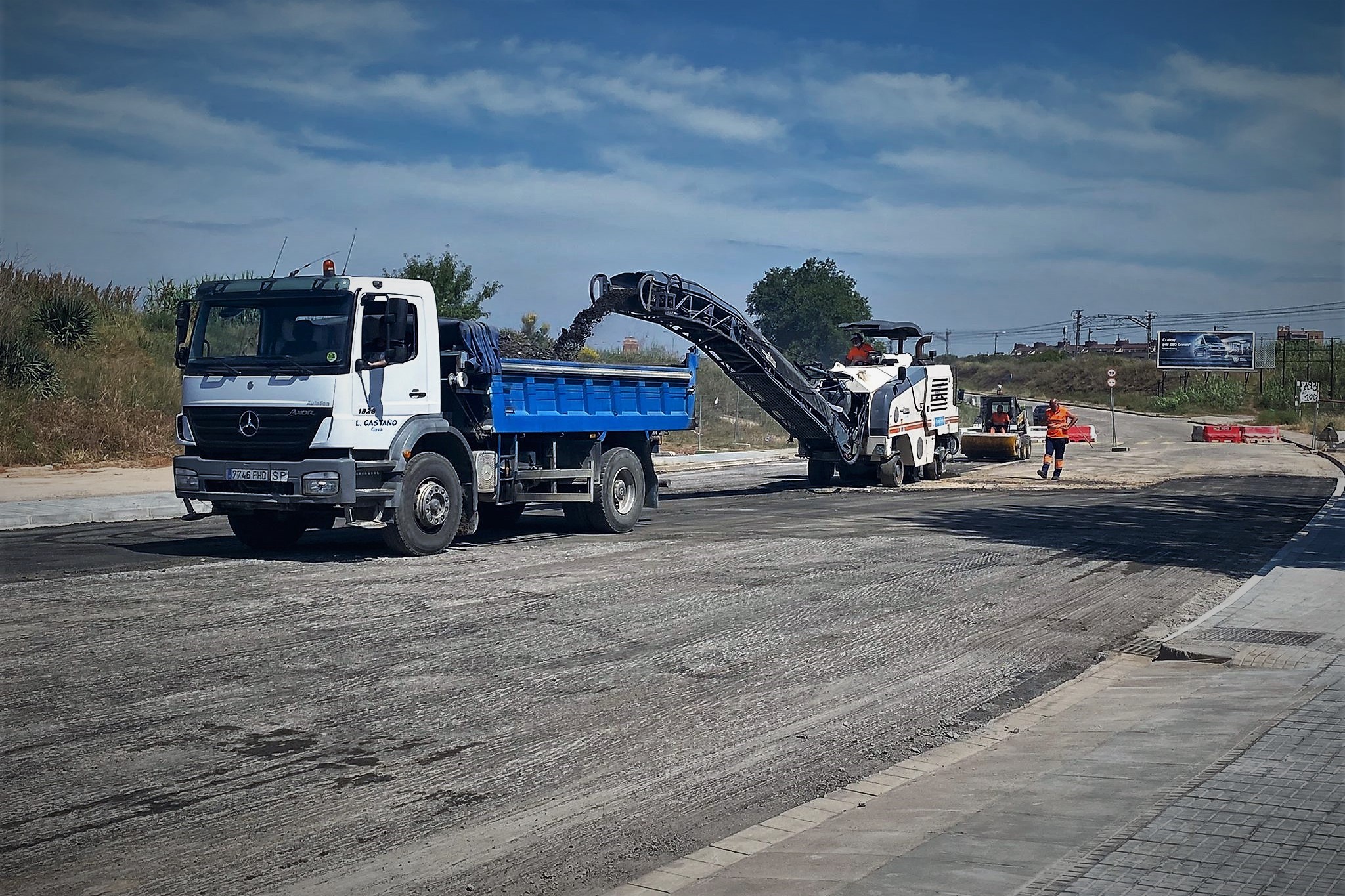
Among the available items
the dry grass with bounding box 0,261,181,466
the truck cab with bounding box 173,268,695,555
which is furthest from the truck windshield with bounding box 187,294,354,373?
the dry grass with bounding box 0,261,181,466

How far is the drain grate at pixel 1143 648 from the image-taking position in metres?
9.05

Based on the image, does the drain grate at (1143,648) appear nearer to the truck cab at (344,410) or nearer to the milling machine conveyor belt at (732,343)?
Result: the truck cab at (344,410)

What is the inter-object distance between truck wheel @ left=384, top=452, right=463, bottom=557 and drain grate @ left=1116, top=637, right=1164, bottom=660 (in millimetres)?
7026

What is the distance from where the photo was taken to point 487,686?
25.1 ft

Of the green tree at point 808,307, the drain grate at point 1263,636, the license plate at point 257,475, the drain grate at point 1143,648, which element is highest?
the green tree at point 808,307

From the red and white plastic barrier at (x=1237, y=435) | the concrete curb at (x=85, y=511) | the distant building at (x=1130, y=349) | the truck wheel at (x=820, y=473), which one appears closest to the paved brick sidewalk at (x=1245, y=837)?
the concrete curb at (x=85, y=511)

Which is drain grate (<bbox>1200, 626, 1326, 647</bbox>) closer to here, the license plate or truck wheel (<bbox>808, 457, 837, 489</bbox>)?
the license plate

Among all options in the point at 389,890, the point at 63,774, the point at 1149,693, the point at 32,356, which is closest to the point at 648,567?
the point at 1149,693

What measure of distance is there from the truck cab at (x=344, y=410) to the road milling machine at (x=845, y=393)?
6.38 meters

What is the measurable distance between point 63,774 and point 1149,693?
604cm

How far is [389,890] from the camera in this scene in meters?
4.51

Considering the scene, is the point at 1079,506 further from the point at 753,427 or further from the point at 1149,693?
the point at 753,427

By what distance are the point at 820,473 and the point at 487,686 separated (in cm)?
1835

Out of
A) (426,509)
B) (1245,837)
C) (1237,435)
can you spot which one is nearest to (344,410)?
(426,509)
